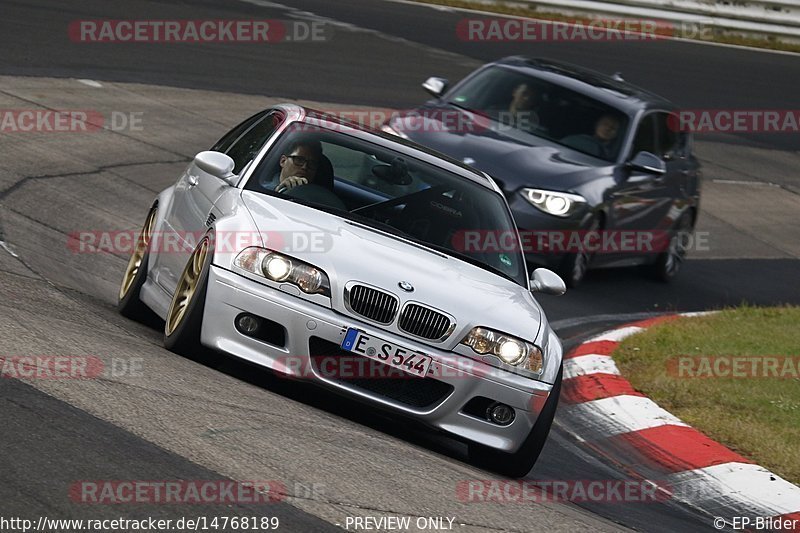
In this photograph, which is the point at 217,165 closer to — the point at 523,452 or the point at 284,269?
the point at 284,269

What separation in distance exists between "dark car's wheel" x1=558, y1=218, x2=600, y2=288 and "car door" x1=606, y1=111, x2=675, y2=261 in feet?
1.33

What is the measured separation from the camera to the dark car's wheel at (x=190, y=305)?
662 cm

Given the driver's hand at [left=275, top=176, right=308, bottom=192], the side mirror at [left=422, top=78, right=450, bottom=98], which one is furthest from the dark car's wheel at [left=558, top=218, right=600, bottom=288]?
the driver's hand at [left=275, top=176, right=308, bottom=192]

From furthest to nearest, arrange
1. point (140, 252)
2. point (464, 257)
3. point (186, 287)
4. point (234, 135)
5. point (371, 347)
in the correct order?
point (234, 135), point (140, 252), point (464, 257), point (186, 287), point (371, 347)

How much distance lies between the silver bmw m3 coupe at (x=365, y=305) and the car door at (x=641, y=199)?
5510mm

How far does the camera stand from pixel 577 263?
1235 cm

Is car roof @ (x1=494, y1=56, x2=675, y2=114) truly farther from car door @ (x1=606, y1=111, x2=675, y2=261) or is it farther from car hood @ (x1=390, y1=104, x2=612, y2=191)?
car hood @ (x1=390, y1=104, x2=612, y2=191)

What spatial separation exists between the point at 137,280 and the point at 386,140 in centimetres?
162

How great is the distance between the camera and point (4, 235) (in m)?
9.17

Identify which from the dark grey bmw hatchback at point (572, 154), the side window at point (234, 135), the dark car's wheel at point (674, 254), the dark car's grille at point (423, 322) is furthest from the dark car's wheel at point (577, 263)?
the dark car's grille at point (423, 322)

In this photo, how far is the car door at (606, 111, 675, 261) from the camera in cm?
1295

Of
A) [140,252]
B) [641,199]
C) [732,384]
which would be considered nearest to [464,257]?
[140,252]

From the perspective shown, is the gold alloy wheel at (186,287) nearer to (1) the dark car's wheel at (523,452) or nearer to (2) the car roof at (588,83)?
(1) the dark car's wheel at (523,452)

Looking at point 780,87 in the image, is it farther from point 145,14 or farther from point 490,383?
point 490,383
